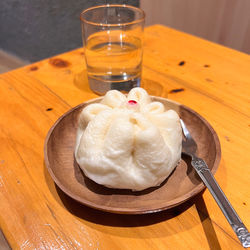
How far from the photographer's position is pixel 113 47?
0.65 m

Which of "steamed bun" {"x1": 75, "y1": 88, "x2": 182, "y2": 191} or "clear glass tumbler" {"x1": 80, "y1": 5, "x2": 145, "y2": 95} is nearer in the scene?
"steamed bun" {"x1": 75, "y1": 88, "x2": 182, "y2": 191}

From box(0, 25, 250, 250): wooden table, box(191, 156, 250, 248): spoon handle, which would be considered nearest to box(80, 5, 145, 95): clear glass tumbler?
box(0, 25, 250, 250): wooden table

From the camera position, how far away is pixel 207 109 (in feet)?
1.95

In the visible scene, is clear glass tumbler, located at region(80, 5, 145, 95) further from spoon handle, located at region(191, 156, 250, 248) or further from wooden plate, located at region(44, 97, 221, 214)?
spoon handle, located at region(191, 156, 250, 248)

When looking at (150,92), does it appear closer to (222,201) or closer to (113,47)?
(113,47)

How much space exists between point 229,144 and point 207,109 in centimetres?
12

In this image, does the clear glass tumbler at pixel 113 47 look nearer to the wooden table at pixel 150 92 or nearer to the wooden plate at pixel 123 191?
the wooden table at pixel 150 92

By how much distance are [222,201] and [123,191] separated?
14 cm

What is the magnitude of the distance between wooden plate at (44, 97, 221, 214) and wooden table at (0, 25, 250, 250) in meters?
0.02

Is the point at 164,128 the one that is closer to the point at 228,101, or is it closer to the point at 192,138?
the point at 192,138

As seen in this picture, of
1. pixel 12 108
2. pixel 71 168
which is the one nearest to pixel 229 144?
pixel 71 168

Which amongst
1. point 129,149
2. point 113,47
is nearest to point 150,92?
point 113,47

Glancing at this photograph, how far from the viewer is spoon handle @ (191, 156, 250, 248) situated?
0.96 ft

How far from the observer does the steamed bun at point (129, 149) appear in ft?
1.20
